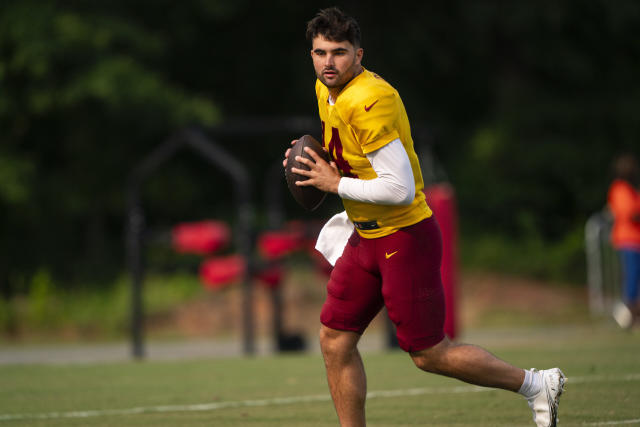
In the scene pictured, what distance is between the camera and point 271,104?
75.3 ft

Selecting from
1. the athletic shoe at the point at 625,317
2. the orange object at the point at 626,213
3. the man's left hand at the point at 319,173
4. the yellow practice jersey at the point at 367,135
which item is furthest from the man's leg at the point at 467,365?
Result: the athletic shoe at the point at 625,317

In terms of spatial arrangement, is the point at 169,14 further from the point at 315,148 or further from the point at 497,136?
the point at 315,148

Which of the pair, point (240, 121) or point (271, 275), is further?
point (240, 121)

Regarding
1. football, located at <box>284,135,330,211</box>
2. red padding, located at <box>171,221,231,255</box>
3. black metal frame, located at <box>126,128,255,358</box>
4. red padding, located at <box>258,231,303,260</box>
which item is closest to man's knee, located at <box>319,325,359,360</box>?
football, located at <box>284,135,330,211</box>

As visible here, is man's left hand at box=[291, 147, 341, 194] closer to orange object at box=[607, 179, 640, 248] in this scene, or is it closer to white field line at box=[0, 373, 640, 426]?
white field line at box=[0, 373, 640, 426]

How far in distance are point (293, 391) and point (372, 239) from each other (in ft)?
10.2

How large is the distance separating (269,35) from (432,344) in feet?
61.1

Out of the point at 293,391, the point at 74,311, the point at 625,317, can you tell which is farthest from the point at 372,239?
the point at 74,311

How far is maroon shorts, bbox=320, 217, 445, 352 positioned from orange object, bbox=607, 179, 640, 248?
8.40 m

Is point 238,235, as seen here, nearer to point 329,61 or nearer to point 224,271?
point 224,271

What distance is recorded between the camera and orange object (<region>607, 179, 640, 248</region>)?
12984mm

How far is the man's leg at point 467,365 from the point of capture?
507cm

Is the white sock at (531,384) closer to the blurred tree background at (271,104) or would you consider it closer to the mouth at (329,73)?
the mouth at (329,73)

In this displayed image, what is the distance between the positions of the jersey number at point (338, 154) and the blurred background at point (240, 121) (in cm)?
1201
